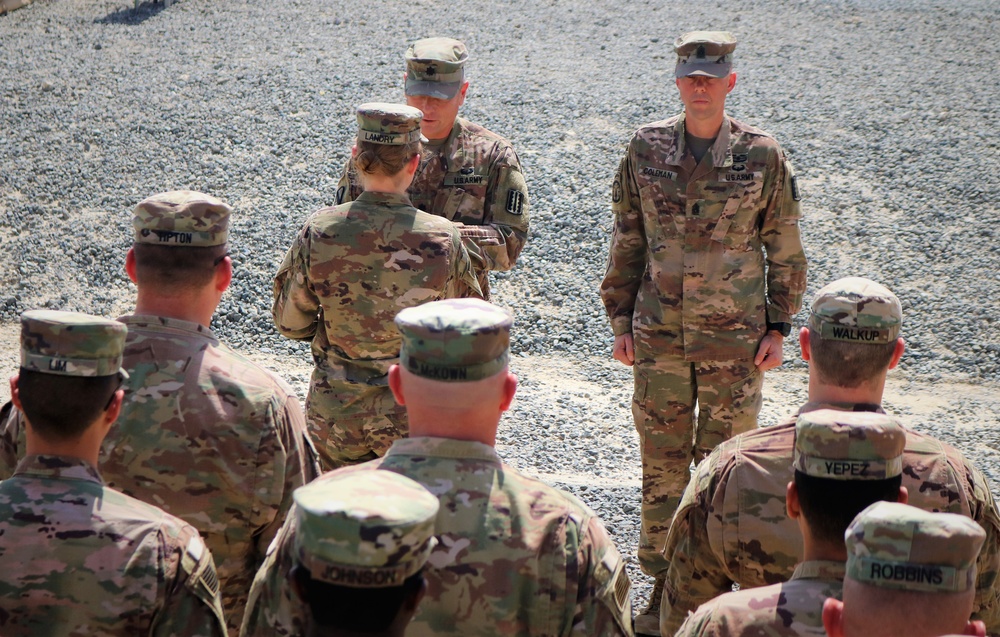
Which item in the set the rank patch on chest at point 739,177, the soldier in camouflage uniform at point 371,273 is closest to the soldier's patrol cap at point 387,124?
the soldier in camouflage uniform at point 371,273

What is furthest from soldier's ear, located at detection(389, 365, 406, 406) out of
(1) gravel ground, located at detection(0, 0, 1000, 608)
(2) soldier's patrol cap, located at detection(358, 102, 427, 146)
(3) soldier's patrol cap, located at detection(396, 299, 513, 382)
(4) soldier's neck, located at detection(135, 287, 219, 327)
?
(1) gravel ground, located at detection(0, 0, 1000, 608)

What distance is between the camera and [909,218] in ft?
34.1

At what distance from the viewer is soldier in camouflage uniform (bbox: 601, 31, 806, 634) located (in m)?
5.10

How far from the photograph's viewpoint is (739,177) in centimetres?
509

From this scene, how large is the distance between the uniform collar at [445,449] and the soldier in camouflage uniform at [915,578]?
0.84 meters

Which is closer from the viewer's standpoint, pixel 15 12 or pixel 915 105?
pixel 915 105

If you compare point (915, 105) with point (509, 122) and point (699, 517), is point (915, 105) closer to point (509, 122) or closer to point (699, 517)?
point (509, 122)

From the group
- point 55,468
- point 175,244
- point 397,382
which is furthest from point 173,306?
point 397,382

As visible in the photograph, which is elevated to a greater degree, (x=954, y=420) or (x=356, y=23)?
(x=356, y=23)

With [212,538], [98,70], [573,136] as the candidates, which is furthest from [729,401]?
[98,70]

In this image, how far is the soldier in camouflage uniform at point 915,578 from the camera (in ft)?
6.86

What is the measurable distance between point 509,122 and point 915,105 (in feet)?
15.3

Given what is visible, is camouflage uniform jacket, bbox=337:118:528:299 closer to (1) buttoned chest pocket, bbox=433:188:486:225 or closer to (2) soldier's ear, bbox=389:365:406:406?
(1) buttoned chest pocket, bbox=433:188:486:225

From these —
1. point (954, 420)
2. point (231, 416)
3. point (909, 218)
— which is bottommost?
point (954, 420)
